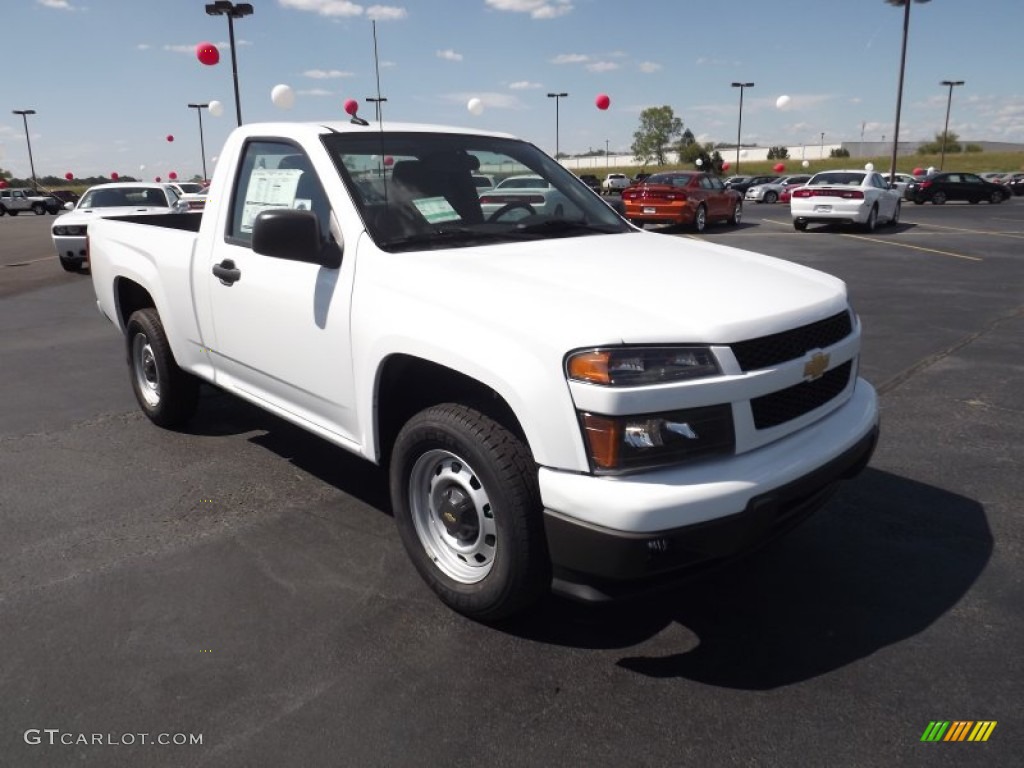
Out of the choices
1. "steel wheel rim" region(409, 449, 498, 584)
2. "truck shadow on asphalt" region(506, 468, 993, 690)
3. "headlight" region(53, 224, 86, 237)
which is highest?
"headlight" region(53, 224, 86, 237)

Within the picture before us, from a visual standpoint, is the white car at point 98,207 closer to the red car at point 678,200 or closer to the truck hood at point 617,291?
the red car at point 678,200

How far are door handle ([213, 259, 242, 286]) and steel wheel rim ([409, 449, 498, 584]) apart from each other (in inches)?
60.8

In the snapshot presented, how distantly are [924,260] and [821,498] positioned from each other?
13465mm

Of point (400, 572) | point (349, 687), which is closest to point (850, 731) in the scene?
point (349, 687)

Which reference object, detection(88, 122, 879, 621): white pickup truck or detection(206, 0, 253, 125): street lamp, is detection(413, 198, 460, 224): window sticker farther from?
detection(206, 0, 253, 125): street lamp

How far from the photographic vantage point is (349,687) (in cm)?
264

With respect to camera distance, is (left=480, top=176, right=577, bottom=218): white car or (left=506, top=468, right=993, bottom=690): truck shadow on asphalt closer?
(left=506, top=468, right=993, bottom=690): truck shadow on asphalt

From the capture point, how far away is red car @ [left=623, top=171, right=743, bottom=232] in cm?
2067

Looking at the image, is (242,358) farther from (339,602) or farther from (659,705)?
(659,705)

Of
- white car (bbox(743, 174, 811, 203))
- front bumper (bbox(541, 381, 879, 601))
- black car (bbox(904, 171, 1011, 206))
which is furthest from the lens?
white car (bbox(743, 174, 811, 203))

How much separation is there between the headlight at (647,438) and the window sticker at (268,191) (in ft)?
6.66

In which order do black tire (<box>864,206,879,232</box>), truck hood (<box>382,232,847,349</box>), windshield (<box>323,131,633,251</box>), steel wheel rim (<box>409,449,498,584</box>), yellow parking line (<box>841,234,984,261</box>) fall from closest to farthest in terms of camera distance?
truck hood (<box>382,232,847,349</box>) < steel wheel rim (<box>409,449,498,584</box>) < windshield (<box>323,131,633,251</box>) < yellow parking line (<box>841,234,984,261</box>) < black tire (<box>864,206,879,232</box>)

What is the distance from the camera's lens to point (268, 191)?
394cm

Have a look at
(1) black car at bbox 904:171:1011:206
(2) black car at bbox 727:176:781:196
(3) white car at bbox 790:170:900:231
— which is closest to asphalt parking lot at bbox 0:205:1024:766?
(3) white car at bbox 790:170:900:231
